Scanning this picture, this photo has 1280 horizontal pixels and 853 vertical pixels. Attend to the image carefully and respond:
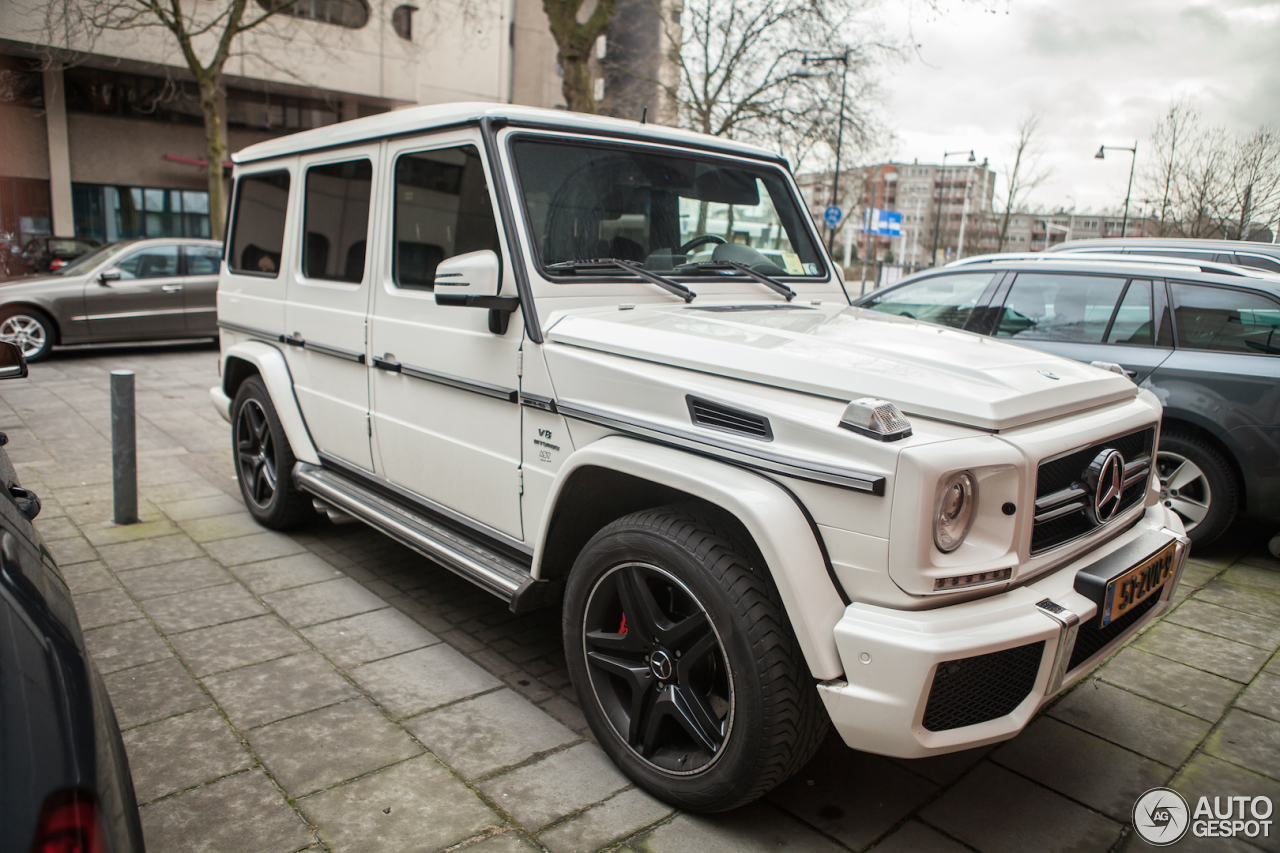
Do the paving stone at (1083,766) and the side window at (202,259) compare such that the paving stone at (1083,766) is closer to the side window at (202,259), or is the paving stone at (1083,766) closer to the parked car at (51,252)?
the side window at (202,259)

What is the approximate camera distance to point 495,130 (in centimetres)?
314

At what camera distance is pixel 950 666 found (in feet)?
6.61

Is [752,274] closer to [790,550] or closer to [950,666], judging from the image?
[790,550]

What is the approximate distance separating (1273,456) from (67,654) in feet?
17.9

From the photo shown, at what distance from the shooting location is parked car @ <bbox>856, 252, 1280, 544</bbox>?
15.5 ft

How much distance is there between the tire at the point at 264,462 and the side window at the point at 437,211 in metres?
1.54

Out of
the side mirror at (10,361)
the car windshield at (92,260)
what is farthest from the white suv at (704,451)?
the car windshield at (92,260)

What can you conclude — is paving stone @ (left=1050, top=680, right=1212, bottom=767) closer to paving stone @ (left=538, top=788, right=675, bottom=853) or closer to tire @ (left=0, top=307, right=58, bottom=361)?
paving stone @ (left=538, top=788, right=675, bottom=853)

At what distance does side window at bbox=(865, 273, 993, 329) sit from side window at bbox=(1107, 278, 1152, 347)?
0.87 meters

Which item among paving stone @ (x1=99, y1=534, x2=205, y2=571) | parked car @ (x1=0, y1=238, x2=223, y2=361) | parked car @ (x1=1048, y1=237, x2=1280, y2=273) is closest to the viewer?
paving stone @ (x1=99, y1=534, x2=205, y2=571)

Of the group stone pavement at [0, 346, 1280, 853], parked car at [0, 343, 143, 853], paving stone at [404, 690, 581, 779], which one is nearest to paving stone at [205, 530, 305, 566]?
stone pavement at [0, 346, 1280, 853]

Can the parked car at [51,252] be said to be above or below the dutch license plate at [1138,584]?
above

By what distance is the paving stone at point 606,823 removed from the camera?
2.39 metres

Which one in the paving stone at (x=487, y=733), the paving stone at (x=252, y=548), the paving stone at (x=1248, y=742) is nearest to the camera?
the paving stone at (x=487, y=733)
